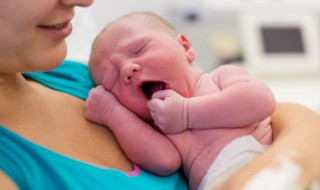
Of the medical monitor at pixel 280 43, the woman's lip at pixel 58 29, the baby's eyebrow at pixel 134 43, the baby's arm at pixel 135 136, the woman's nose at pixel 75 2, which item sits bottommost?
the medical monitor at pixel 280 43

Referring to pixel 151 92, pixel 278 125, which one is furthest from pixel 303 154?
pixel 151 92

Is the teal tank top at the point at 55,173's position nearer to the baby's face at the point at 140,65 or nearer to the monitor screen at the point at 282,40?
the baby's face at the point at 140,65

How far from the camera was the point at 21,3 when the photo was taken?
703mm

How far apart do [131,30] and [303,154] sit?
1.49 feet

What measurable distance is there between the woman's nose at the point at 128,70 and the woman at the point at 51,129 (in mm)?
117

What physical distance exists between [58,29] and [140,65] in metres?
0.21

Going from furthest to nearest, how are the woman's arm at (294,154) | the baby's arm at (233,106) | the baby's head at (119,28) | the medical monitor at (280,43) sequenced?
the medical monitor at (280,43)
the baby's head at (119,28)
the baby's arm at (233,106)
the woman's arm at (294,154)

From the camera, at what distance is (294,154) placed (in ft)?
2.37

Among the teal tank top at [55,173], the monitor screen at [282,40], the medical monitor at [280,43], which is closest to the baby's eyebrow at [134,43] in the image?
the teal tank top at [55,173]

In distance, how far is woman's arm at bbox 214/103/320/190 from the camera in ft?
2.29

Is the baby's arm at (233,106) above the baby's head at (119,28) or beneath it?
beneath

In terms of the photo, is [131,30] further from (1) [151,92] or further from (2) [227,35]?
(2) [227,35]

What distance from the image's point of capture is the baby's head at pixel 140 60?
951 mm

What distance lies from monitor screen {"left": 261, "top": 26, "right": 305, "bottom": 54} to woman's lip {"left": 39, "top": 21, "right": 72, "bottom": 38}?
4.79ft
